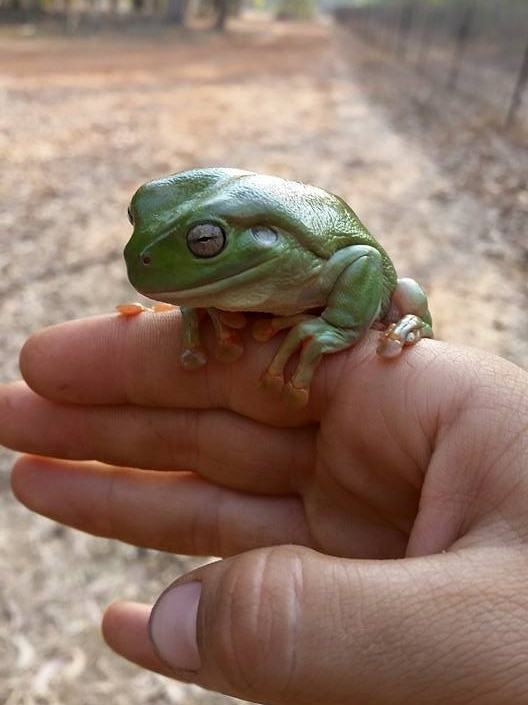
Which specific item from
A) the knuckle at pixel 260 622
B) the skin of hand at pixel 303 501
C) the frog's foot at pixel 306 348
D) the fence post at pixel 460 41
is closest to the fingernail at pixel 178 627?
the skin of hand at pixel 303 501

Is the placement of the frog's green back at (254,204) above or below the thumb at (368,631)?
above

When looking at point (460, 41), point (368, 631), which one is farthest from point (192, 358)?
point (460, 41)

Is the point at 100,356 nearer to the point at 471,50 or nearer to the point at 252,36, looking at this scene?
the point at 471,50

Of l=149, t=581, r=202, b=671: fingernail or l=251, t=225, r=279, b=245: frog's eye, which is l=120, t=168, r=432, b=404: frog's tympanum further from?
l=149, t=581, r=202, b=671: fingernail

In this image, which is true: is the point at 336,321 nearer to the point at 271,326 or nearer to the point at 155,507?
the point at 271,326

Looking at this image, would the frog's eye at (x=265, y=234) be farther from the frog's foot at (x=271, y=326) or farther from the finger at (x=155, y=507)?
the finger at (x=155, y=507)

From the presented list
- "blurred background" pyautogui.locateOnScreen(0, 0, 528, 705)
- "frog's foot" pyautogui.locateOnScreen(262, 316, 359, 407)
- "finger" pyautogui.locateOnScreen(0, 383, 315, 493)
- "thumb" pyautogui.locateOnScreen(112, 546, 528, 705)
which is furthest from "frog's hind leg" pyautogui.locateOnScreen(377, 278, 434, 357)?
"blurred background" pyautogui.locateOnScreen(0, 0, 528, 705)
